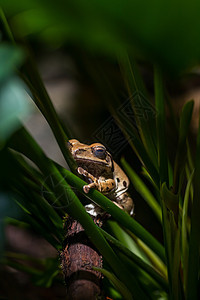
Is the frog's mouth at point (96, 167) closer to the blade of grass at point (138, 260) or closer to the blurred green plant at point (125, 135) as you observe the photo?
the blurred green plant at point (125, 135)

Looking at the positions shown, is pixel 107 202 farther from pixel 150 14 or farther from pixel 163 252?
pixel 150 14

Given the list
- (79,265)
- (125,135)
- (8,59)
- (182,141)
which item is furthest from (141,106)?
(8,59)

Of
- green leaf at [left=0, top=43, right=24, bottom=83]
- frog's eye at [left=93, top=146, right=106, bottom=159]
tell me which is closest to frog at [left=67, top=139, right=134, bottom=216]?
frog's eye at [left=93, top=146, right=106, bottom=159]

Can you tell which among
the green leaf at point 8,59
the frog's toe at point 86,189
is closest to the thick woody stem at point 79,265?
the frog's toe at point 86,189

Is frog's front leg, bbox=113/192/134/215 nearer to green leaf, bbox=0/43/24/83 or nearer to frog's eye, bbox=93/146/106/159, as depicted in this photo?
frog's eye, bbox=93/146/106/159

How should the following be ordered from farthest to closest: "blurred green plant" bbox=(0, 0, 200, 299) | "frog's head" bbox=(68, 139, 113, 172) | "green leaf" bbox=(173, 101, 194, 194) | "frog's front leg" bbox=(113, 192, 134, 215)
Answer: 1. "frog's front leg" bbox=(113, 192, 134, 215)
2. "frog's head" bbox=(68, 139, 113, 172)
3. "green leaf" bbox=(173, 101, 194, 194)
4. "blurred green plant" bbox=(0, 0, 200, 299)

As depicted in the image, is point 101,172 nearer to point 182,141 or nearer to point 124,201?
point 124,201
